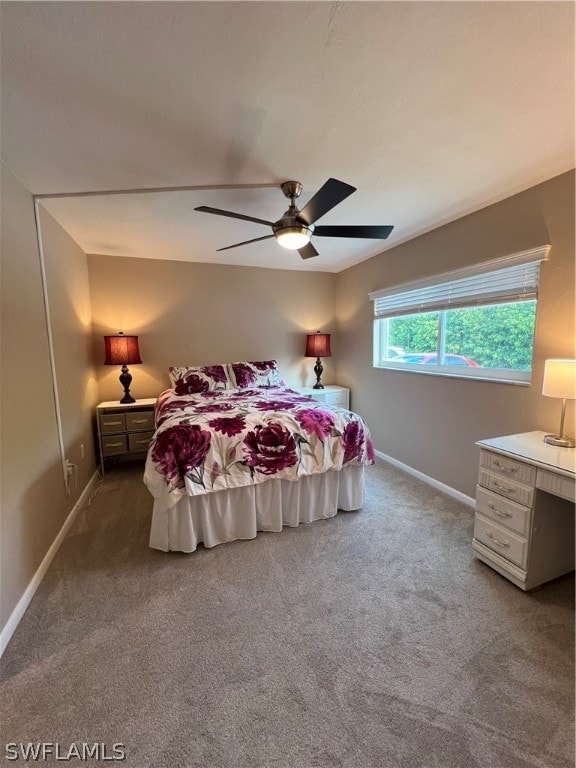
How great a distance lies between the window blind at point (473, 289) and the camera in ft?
6.99

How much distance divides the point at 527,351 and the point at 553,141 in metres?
1.20

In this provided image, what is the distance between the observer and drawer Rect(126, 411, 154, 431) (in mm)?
3270

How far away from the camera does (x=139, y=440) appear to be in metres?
3.30

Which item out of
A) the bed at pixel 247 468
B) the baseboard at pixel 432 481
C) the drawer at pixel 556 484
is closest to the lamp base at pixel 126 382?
the bed at pixel 247 468

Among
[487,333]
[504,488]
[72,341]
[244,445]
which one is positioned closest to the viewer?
[504,488]

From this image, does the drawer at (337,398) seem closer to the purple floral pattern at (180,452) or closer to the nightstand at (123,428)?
the nightstand at (123,428)

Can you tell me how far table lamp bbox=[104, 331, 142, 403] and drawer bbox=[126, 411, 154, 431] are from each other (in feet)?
0.78

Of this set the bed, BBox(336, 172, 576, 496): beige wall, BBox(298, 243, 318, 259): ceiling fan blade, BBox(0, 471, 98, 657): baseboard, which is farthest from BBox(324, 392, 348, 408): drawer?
BBox(0, 471, 98, 657): baseboard

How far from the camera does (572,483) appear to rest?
146cm

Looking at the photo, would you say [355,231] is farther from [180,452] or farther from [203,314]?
[203,314]

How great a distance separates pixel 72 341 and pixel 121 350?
24.3 inches

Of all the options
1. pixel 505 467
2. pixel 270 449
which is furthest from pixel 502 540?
pixel 270 449

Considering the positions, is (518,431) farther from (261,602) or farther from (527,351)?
(261,602)

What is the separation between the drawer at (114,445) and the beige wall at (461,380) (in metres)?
2.73
